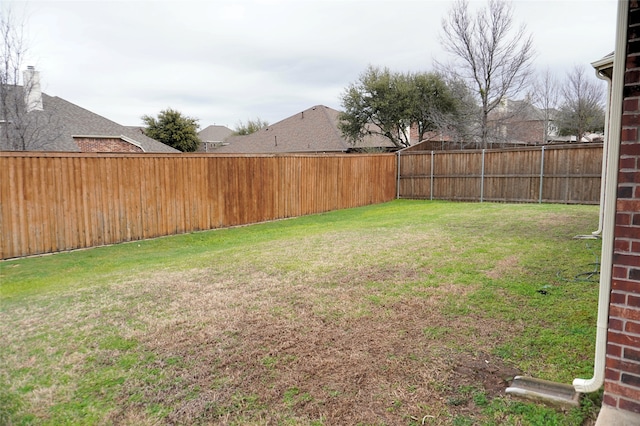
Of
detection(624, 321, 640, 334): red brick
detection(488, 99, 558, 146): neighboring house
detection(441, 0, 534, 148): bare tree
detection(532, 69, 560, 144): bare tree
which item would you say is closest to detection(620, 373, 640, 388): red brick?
detection(624, 321, 640, 334): red brick

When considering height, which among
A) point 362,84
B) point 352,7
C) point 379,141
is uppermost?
point 362,84

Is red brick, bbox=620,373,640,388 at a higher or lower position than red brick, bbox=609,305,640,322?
lower

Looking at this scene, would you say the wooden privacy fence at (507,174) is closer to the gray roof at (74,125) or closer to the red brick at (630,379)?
the gray roof at (74,125)

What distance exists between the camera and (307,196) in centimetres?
1363

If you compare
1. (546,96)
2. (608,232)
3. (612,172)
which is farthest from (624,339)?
(546,96)

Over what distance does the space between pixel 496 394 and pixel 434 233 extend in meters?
6.04

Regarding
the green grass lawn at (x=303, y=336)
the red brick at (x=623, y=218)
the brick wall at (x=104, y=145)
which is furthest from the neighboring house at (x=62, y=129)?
the red brick at (x=623, y=218)

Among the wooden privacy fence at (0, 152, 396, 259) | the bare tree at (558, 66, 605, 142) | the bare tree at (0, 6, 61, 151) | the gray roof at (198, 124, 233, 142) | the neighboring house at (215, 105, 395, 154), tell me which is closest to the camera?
the wooden privacy fence at (0, 152, 396, 259)

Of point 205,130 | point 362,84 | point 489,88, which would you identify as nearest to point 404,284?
point 489,88

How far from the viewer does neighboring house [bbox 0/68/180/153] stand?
41.5 ft

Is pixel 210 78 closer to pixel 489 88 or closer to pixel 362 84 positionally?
pixel 362 84

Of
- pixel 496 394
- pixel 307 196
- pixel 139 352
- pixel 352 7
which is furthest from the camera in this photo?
pixel 307 196

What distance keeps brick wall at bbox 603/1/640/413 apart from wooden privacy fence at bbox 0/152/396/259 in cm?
898

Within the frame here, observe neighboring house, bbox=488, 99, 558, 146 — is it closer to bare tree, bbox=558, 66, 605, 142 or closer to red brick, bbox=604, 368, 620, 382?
bare tree, bbox=558, 66, 605, 142
